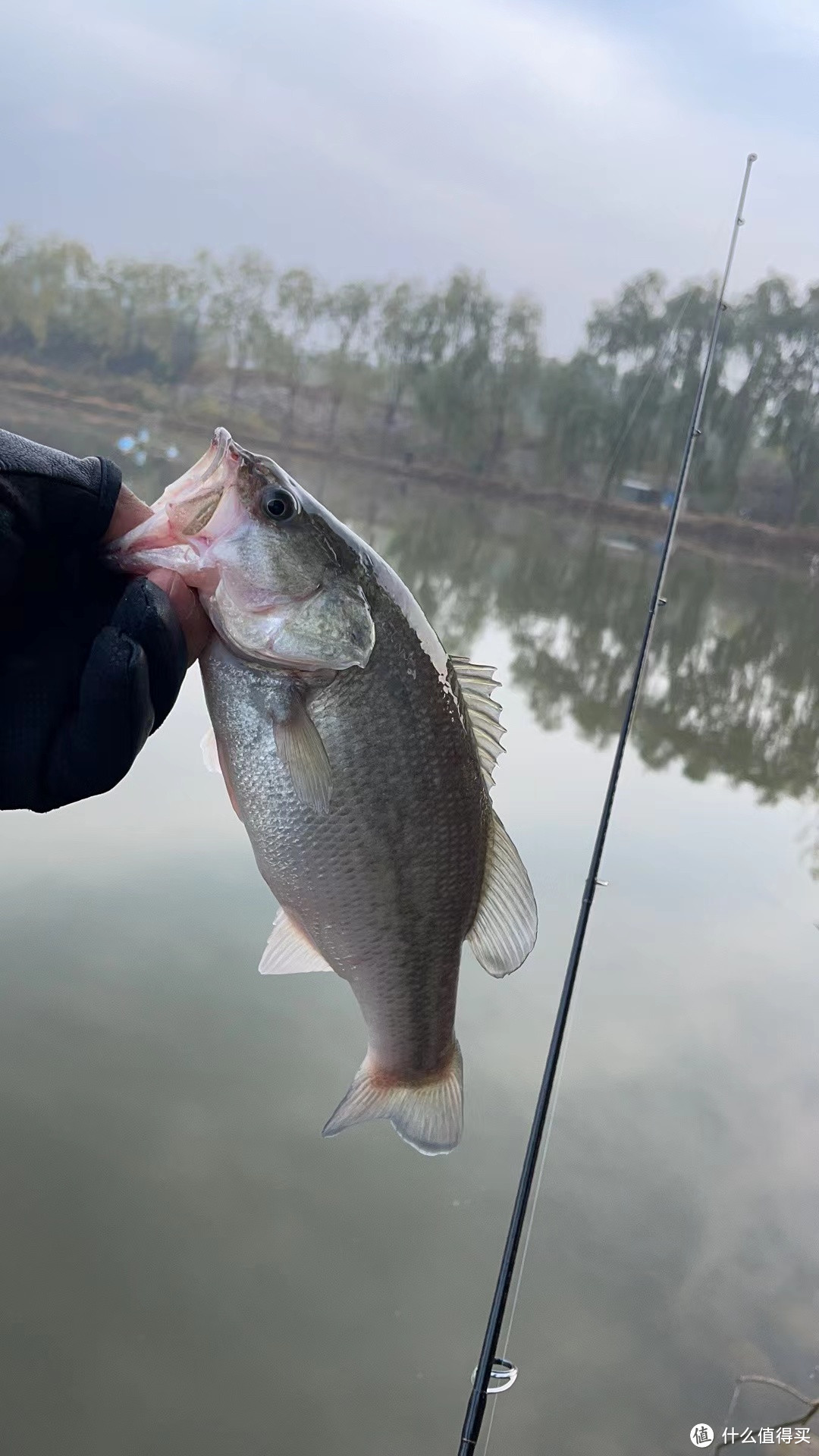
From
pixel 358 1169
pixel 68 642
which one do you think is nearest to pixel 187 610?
pixel 68 642

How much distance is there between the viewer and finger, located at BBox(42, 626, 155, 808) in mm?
1269

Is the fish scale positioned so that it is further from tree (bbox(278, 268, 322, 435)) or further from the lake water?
tree (bbox(278, 268, 322, 435))

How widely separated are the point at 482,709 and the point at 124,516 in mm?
571

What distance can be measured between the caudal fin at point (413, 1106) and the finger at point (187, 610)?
27.6 inches

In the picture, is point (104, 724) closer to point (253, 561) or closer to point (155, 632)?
point (155, 632)

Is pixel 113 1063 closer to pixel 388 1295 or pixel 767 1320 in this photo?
pixel 388 1295

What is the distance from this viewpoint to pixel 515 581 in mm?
14906

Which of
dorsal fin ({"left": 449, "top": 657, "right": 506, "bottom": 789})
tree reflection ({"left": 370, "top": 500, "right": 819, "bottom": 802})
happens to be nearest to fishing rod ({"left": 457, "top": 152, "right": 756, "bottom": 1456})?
dorsal fin ({"left": 449, "top": 657, "right": 506, "bottom": 789})

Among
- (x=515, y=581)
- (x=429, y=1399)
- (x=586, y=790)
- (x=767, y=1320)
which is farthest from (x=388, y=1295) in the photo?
(x=515, y=581)

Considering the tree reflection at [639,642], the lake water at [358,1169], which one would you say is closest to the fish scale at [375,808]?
the lake water at [358,1169]

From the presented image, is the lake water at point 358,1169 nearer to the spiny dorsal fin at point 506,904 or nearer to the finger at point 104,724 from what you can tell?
the spiny dorsal fin at point 506,904

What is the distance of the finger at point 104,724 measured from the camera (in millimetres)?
1269

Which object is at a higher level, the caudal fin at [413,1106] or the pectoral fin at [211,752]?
the pectoral fin at [211,752]

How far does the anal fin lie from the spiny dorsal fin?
243 millimetres
